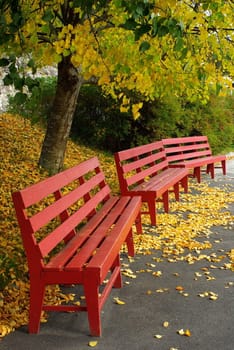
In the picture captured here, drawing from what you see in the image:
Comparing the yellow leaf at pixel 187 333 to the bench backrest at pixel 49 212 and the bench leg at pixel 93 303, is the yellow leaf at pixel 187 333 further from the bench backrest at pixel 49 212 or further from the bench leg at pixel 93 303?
the bench backrest at pixel 49 212

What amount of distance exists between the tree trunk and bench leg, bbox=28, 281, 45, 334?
5.02 meters

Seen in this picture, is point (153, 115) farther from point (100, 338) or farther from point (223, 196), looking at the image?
point (100, 338)

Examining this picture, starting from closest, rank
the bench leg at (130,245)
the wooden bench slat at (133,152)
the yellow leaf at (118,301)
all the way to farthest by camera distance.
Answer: the yellow leaf at (118,301) → the bench leg at (130,245) → the wooden bench slat at (133,152)

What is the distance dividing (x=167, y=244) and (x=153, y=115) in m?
6.58

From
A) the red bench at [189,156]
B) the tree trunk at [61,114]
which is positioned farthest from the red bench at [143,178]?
the tree trunk at [61,114]

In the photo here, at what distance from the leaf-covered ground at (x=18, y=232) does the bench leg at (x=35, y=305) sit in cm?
18

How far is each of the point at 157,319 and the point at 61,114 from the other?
5048 mm

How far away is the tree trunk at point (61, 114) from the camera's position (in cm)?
805

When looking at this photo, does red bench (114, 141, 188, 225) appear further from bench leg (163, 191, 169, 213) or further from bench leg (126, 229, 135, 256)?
bench leg (126, 229, 135, 256)

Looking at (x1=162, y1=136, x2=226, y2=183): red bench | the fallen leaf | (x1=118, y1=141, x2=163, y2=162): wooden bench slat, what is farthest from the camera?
(x1=162, y1=136, x2=226, y2=183): red bench

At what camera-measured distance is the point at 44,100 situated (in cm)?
1323

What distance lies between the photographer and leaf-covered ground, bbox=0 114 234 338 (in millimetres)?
4062

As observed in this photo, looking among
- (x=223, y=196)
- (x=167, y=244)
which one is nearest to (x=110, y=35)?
(x=223, y=196)

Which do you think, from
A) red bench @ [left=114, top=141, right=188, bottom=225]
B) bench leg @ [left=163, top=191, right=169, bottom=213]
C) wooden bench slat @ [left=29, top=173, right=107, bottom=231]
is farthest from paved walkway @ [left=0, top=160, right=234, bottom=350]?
bench leg @ [left=163, top=191, right=169, bottom=213]
